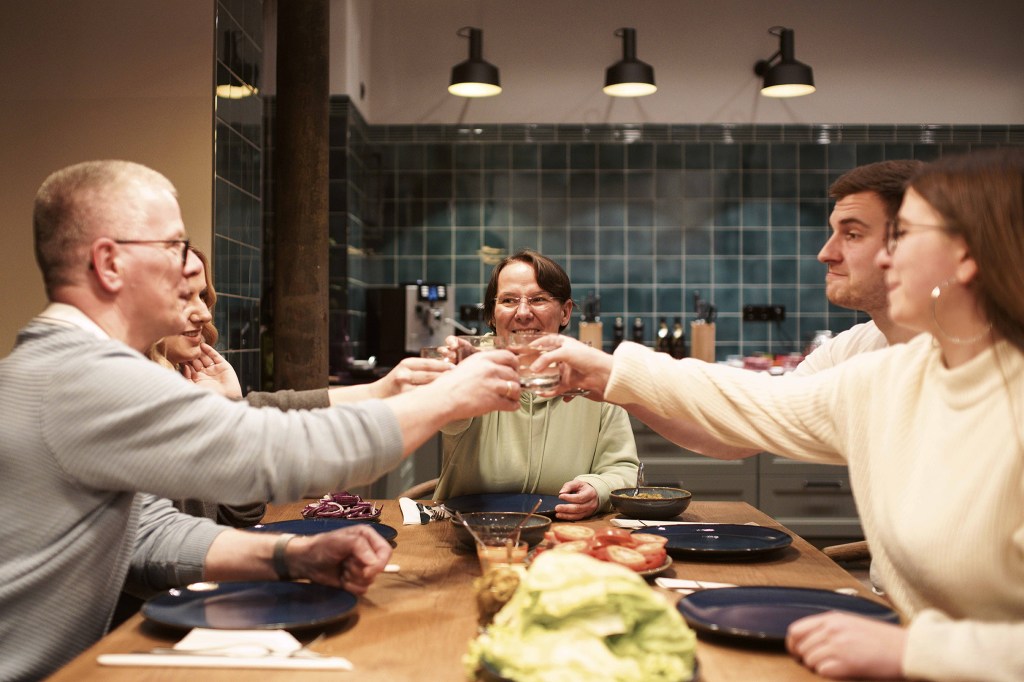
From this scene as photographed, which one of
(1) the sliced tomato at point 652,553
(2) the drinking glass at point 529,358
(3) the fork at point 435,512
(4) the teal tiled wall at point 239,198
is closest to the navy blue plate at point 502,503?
(3) the fork at point 435,512

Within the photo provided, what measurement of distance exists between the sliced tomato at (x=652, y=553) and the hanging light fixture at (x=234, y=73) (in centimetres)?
293

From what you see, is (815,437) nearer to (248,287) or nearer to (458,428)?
(458,428)

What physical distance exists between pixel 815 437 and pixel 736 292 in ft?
16.9

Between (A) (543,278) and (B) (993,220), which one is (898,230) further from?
(A) (543,278)

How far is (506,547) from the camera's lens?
1615mm

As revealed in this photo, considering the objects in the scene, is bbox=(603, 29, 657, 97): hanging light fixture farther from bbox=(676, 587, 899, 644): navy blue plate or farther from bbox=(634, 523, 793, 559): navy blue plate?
bbox=(676, 587, 899, 644): navy blue plate

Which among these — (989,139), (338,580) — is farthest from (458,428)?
(989,139)

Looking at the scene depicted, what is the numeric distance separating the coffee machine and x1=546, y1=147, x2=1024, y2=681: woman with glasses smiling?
458 centimetres

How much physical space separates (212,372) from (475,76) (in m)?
3.26

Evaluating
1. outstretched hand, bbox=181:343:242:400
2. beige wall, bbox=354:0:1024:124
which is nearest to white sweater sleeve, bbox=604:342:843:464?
outstretched hand, bbox=181:343:242:400

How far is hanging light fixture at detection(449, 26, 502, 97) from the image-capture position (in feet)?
18.4

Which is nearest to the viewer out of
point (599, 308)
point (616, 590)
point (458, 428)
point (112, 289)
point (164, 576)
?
point (616, 590)

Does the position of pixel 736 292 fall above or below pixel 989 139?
below

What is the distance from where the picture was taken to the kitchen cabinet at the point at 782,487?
5.16 m
